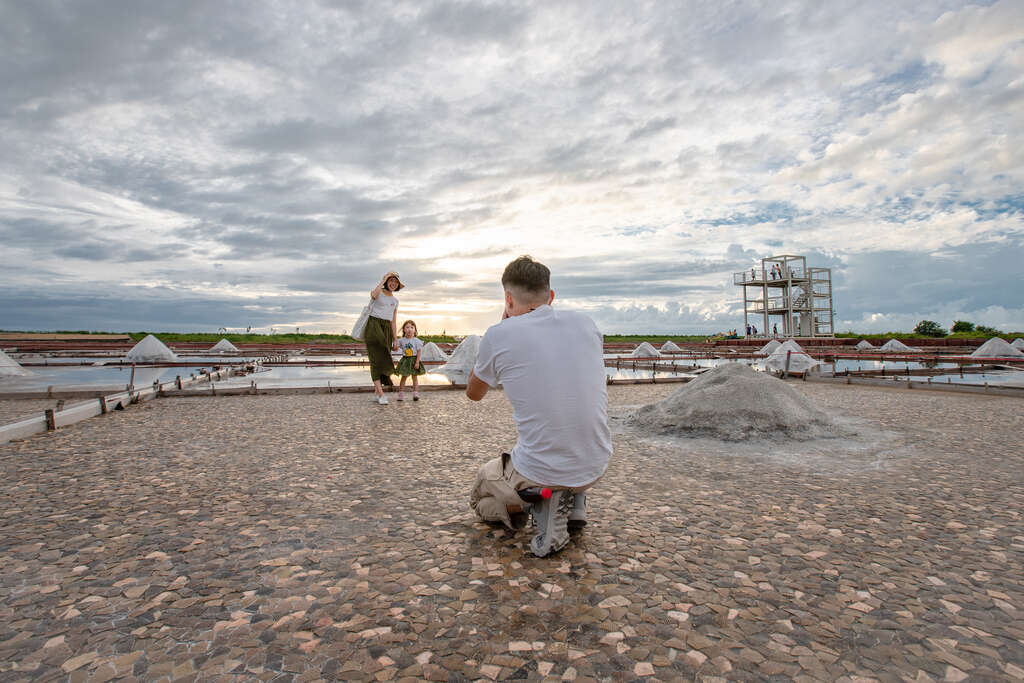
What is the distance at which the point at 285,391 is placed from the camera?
11.4 m

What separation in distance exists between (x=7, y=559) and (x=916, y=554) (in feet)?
17.1

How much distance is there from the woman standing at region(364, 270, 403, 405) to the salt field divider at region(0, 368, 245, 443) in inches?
165

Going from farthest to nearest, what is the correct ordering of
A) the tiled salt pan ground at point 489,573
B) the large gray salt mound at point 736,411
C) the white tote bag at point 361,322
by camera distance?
the white tote bag at point 361,322
the large gray salt mound at point 736,411
the tiled salt pan ground at point 489,573

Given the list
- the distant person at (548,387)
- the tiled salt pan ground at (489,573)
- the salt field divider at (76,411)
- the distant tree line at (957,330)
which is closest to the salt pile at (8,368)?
the salt field divider at (76,411)

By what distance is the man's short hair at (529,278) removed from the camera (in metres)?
3.06

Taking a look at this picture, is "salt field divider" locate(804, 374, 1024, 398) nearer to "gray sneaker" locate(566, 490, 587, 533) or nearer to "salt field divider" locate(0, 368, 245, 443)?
"gray sneaker" locate(566, 490, 587, 533)

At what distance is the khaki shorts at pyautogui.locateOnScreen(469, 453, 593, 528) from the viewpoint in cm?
318

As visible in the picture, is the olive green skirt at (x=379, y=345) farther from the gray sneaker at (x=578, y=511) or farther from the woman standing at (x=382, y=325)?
the gray sneaker at (x=578, y=511)

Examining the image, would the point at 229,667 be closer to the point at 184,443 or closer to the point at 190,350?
the point at 184,443

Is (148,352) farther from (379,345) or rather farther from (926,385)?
(926,385)

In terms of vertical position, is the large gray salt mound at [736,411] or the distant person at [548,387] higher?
the distant person at [548,387]

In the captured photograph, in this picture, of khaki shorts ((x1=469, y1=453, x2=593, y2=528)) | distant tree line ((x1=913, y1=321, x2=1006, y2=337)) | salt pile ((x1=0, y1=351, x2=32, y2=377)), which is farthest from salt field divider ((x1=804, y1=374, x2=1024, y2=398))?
distant tree line ((x1=913, y1=321, x2=1006, y2=337))

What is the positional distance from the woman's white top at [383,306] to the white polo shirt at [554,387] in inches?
279

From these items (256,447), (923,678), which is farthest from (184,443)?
(923,678)
